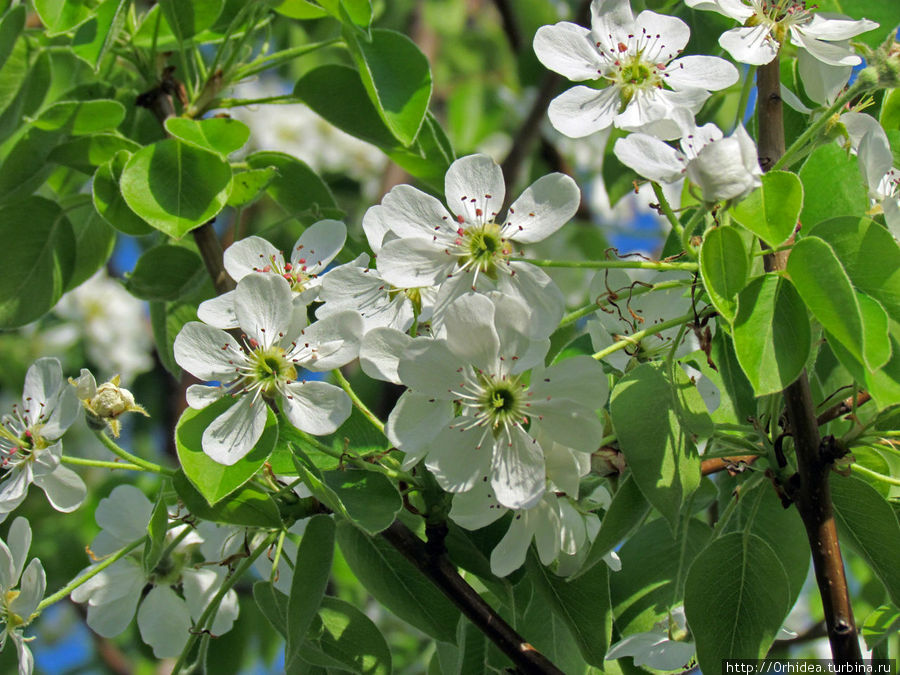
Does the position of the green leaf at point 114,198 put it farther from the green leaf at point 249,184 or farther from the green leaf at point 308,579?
the green leaf at point 308,579

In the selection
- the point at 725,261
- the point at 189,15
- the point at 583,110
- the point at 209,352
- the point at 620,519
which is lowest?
the point at 620,519

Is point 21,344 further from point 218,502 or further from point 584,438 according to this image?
point 584,438

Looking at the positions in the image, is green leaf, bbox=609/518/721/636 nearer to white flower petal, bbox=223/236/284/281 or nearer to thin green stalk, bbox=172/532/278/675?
thin green stalk, bbox=172/532/278/675

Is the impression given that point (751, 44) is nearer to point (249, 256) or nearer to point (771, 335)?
point (771, 335)

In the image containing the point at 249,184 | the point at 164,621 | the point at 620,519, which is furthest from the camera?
the point at 249,184

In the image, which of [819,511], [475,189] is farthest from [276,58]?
[819,511]

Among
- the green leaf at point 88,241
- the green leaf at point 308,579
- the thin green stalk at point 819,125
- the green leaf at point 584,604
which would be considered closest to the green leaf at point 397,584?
the green leaf at point 308,579

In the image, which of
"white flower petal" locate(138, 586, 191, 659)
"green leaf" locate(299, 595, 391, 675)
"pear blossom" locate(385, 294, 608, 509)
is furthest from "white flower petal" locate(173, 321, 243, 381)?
"white flower petal" locate(138, 586, 191, 659)
